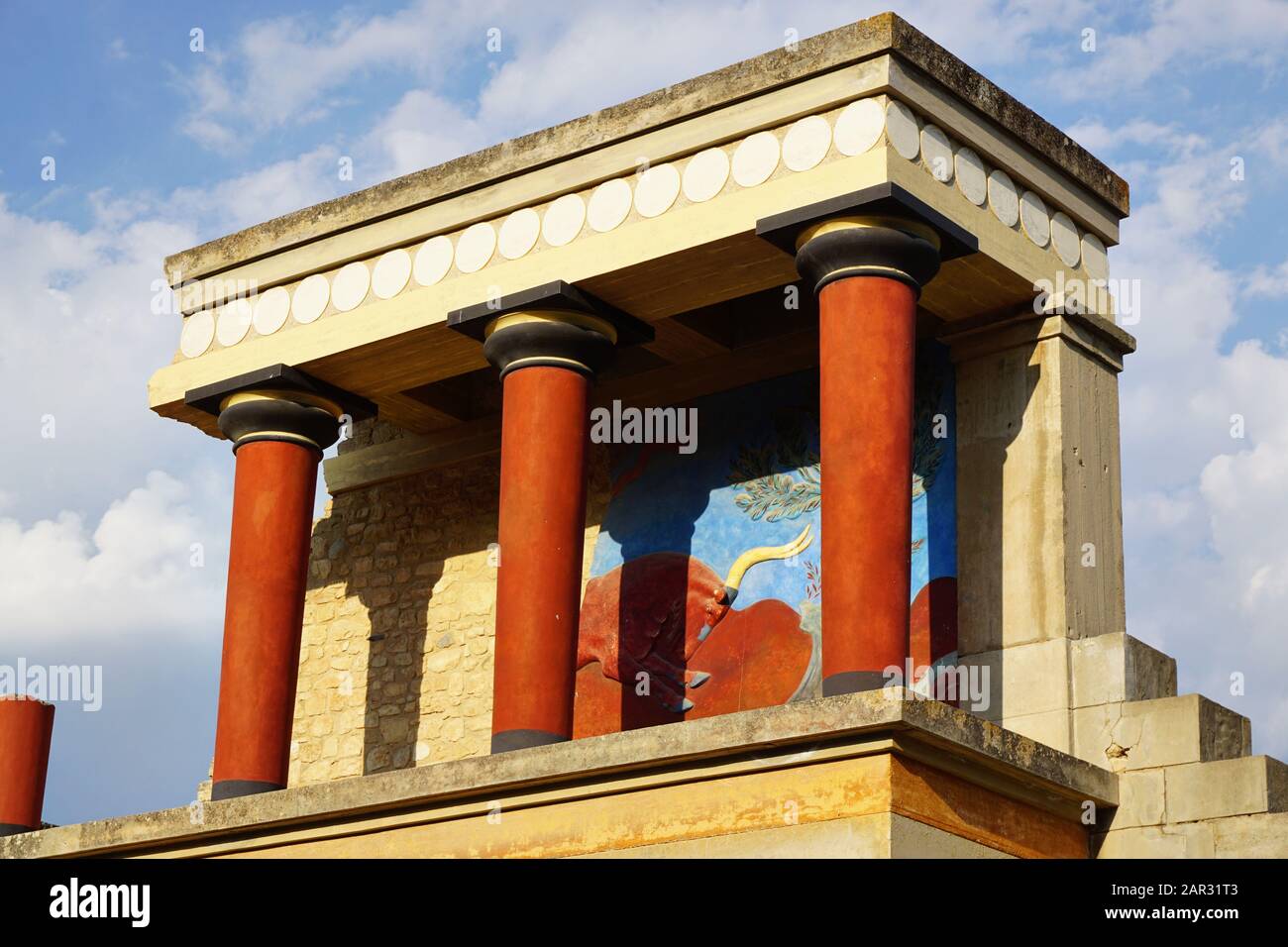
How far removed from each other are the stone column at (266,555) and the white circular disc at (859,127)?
430 cm

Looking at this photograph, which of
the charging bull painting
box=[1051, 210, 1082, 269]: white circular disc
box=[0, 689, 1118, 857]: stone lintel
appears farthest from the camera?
the charging bull painting

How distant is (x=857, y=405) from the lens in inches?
464

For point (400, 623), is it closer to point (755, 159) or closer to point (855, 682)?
point (755, 159)

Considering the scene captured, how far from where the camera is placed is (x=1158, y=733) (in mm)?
11898

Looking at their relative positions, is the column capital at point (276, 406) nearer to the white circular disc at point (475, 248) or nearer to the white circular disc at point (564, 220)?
the white circular disc at point (475, 248)

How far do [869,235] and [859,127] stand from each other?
68 cm

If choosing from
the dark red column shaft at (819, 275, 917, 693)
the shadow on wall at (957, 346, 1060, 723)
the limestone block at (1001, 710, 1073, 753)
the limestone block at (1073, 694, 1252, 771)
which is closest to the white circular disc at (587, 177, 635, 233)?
the dark red column shaft at (819, 275, 917, 693)

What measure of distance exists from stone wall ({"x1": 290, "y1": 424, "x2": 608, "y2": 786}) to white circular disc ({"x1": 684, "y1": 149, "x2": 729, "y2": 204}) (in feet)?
10.2

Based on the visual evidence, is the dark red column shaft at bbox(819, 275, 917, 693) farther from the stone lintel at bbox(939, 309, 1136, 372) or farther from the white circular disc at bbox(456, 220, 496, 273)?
the white circular disc at bbox(456, 220, 496, 273)

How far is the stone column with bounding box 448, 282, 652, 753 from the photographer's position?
12.6 meters

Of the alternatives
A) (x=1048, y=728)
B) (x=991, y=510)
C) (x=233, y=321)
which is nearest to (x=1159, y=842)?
(x=1048, y=728)

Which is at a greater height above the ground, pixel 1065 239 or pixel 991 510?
pixel 1065 239

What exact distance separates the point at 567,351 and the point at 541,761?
9.49 ft

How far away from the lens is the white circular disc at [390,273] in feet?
47.1
